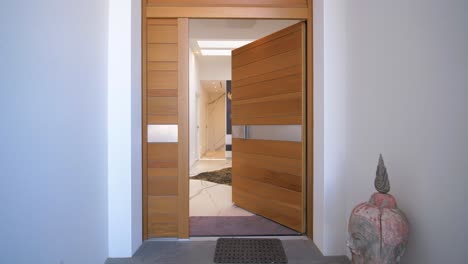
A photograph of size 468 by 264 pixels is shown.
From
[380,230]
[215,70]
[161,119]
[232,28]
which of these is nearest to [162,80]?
[161,119]

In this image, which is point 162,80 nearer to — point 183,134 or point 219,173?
point 183,134

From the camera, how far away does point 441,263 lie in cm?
137

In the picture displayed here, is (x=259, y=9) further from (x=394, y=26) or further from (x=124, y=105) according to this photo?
(x=124, y=105)

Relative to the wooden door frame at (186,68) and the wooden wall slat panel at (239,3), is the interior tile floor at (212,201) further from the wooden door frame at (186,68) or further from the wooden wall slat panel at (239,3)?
the wooden wall slat panel at (239,3)

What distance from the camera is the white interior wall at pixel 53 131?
1.23 metres

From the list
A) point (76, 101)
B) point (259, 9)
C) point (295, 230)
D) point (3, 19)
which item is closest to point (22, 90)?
point (3, 19)

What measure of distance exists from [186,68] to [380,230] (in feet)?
7.19

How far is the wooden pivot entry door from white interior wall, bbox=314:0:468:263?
33 centimetres

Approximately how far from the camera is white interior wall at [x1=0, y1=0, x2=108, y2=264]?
1.23 m

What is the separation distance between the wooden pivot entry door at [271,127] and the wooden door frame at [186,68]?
9 centimetres

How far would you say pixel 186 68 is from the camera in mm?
2666

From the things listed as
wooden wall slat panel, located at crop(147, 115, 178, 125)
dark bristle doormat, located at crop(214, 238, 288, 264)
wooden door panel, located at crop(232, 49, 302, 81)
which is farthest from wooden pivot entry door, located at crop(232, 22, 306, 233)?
wooden wall slat panel, located at crop(147, 115, 178, 125)

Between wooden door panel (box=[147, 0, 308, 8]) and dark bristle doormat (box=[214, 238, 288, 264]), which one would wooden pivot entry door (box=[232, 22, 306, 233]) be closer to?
wooden door panel (box=[147, 0, 308, 8])

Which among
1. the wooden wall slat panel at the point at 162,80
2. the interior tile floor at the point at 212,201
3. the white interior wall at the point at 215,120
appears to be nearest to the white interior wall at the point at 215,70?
the white interior wall at the point at 215,120
